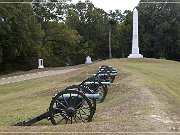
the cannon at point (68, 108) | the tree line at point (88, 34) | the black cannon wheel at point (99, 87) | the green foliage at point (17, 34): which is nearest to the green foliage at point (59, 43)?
the tree line at point (88, 34)

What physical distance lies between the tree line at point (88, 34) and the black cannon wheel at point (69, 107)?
2875cm

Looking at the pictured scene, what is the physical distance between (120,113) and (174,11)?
43.6 m

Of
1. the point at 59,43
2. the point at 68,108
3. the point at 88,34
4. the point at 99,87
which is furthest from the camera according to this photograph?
the point at 88,34

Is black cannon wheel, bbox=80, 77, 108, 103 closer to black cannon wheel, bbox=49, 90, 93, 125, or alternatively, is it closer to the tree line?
black cannon wheel, bbox=49, 90, 93, 125

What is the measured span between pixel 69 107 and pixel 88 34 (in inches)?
1744

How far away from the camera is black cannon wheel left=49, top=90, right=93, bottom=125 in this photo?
8008mm

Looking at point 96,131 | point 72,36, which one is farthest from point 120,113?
point 72,36

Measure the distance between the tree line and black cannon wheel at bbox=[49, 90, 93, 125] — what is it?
28.7 metres

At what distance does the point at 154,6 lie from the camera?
5153 cm

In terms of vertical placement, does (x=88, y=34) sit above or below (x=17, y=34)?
above

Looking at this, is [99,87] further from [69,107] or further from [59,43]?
[59,43]

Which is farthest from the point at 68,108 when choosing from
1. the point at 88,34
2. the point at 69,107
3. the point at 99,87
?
the point at 88,34

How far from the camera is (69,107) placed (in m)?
8.08

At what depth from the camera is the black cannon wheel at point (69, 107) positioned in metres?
8.01
